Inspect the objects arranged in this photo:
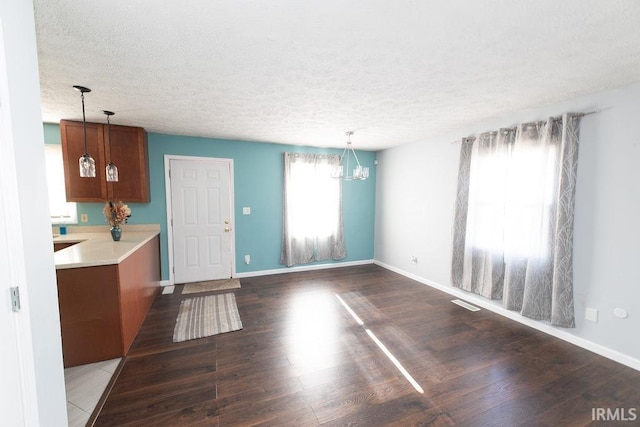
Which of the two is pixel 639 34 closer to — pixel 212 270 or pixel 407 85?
pixel 407 85

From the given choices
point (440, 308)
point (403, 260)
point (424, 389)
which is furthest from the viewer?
point (403, 260)

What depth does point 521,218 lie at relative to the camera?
114 inches

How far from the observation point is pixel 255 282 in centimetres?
430

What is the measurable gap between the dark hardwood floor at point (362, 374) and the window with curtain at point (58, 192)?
1952 millimetres

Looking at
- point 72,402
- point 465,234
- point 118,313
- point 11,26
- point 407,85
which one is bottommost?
point 72,402

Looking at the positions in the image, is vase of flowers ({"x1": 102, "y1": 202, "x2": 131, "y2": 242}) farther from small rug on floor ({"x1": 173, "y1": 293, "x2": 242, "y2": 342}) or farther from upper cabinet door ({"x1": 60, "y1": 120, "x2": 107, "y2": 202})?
small rug on floor ({"x1": 173, "y1": 293, "x2": 242, "y2": 342})

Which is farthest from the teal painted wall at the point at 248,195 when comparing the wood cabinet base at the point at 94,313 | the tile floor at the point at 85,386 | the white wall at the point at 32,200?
the white wall at the point at 32,200

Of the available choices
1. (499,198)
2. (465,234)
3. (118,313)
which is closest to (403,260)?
(465,234)

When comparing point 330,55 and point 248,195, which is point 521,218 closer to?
point 330,55

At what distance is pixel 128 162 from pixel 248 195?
5.78ft

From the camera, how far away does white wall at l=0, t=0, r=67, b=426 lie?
0.94 metres

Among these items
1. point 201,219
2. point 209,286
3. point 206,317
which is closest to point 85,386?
point 206,317

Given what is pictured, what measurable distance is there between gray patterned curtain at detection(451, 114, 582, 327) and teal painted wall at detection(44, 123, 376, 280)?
92.4 inches

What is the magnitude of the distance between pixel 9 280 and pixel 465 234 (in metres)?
4.13
